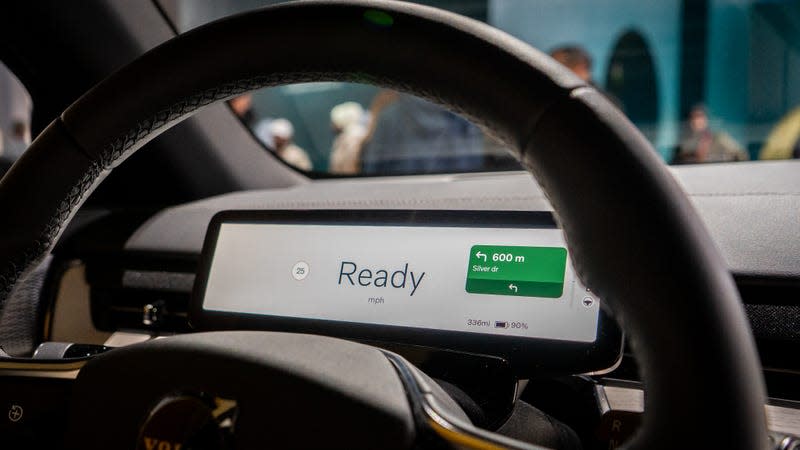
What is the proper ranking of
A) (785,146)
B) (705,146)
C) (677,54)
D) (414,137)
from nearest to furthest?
(785,146) → (705,146) → (414,137) → (677,54)

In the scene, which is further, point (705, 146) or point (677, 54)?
point (677, 54)

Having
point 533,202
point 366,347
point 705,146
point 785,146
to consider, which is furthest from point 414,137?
point 366,347

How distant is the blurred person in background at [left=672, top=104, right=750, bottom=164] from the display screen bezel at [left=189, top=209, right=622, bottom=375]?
1.65 feet

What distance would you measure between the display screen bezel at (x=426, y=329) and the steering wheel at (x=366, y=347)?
0.28 m

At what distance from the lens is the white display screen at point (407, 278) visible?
2.02 feet

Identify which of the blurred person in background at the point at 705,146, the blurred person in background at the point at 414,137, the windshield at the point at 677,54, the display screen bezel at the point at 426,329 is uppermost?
the windshield at the point at 677,54

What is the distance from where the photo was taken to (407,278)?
681 mm

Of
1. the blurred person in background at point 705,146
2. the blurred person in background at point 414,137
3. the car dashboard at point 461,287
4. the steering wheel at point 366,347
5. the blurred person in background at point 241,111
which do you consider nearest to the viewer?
the steering wheel at point 366,347

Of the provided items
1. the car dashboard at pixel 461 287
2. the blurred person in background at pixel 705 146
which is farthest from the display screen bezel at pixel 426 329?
the blurred person in background at pixel 705 146

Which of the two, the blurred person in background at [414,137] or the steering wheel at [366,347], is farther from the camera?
the blurred person in background at [414,137]

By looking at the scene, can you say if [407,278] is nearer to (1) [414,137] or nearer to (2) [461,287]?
(2) [461,287]

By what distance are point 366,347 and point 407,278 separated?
327mm

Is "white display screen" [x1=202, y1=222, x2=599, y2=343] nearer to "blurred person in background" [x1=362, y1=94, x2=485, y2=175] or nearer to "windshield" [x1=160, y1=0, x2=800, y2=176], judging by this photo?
"blurred person in background" [x1=362, y1=94, x2=485, y2=175]

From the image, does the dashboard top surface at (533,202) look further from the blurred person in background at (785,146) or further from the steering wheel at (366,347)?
the steering wheel at (366,347)
